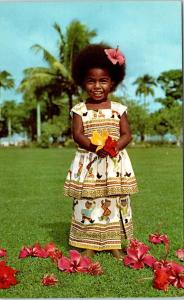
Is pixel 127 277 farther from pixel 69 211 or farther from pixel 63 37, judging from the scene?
pixel 63 37

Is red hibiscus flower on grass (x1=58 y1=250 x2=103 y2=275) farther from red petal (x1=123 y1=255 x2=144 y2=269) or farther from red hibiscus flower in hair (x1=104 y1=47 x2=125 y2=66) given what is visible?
red hibiscus flower in hair (x1=104 y1=47 x2=125 y2=66)

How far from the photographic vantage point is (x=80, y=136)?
4.21 metres

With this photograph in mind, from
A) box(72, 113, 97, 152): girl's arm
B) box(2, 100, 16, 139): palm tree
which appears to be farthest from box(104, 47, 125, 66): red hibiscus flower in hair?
box(2, 100, 16, 139): palm tree

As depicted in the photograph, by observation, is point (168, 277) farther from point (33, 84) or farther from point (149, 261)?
point (33, 84)

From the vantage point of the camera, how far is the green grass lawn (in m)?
3.60

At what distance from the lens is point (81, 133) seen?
168 inches

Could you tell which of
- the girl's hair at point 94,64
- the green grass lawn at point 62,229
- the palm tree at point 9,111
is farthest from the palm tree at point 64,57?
the girl's hair at point 94,64

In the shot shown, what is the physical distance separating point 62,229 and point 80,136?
72.5 inches

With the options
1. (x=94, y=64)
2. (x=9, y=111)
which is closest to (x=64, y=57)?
(x=9, y=111)

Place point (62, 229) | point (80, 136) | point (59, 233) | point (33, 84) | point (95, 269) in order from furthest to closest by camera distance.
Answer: point (33, 84)
point (62, 229)
point (59, 233)
point (80, 136)
point (95, 269)

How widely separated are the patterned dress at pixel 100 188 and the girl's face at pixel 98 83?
0.10 metres

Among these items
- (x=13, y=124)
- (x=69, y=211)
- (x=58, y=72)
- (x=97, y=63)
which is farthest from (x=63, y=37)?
(x=97, y=63)

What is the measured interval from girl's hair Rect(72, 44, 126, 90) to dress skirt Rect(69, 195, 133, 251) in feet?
2.90

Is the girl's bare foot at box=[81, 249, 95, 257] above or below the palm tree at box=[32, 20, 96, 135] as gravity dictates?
below
